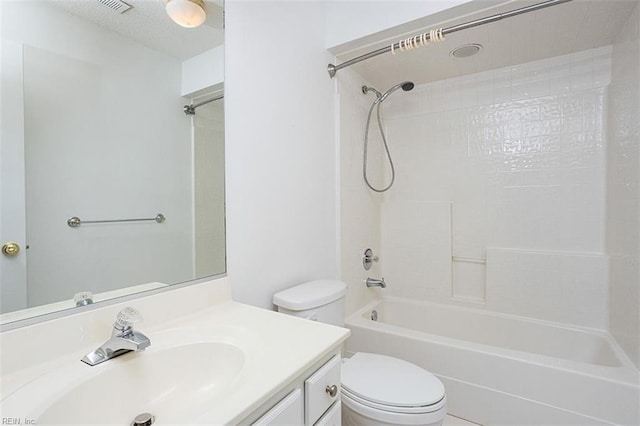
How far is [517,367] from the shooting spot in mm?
1497

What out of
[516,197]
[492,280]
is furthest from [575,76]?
[492,280]

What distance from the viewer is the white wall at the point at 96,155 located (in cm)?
80

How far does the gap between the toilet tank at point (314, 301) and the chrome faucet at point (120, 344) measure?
2.18ft

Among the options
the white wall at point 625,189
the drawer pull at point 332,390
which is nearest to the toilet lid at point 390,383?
the drawer pull at point 332,390

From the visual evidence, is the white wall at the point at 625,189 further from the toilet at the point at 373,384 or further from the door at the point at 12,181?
the door at the point at 12,181

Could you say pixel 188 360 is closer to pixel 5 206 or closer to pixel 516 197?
pixel 5 206

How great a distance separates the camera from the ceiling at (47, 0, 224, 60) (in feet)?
2.93

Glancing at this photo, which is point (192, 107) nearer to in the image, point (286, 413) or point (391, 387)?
point (286, 413)

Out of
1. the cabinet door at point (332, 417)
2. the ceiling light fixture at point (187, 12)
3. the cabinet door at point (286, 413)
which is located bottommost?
the cabinet door at point (332, 417)

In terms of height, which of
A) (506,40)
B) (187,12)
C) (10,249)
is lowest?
(10,249)

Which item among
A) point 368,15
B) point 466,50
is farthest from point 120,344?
point 466,50

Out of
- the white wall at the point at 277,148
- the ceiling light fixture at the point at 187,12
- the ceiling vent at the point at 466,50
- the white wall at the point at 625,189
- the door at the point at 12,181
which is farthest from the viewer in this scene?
the ceiling vent at the point at 466,50

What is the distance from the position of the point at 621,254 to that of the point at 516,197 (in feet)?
2.08

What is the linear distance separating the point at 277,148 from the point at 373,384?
110cm
